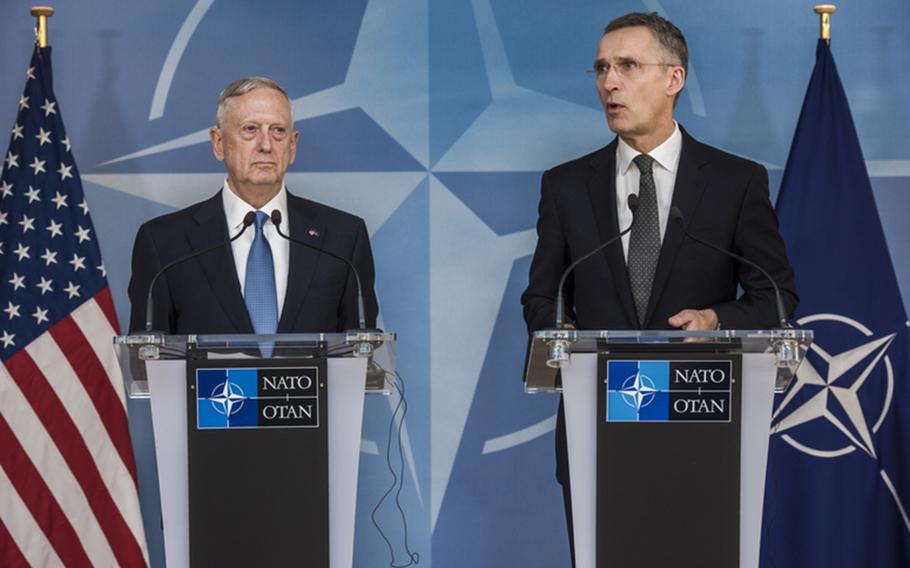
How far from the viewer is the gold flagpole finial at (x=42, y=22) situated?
15.4 feet

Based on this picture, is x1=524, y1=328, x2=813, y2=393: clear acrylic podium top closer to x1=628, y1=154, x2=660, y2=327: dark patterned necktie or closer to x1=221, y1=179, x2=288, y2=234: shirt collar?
x1=628, y1=154, x2=660, y2=327: dark patterned necktie

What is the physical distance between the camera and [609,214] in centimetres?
358

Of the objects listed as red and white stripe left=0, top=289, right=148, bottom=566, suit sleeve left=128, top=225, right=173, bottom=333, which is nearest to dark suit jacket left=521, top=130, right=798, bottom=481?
suit sleeve left=128, top=225, right=173, bottom=333

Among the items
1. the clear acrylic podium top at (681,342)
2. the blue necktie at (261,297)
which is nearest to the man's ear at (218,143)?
the blue necktie at (261,297)

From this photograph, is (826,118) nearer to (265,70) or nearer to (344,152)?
(344,152)

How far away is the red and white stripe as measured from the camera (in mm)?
4480

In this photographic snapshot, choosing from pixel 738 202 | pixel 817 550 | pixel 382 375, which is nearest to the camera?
pixel 382 375

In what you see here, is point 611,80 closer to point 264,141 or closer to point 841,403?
point 264,141

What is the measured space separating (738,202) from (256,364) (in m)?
1.52

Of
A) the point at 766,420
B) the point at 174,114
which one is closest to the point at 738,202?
A: the point at 766,420

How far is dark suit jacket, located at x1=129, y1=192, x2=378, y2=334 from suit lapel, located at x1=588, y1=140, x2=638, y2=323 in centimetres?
69

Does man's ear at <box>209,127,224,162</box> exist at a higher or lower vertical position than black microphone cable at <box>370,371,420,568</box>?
higher

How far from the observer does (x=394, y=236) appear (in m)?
4.84

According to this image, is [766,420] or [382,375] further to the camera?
[382,375]
